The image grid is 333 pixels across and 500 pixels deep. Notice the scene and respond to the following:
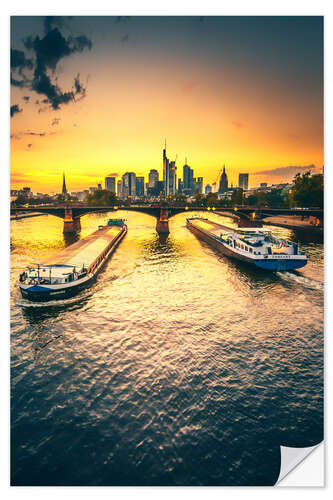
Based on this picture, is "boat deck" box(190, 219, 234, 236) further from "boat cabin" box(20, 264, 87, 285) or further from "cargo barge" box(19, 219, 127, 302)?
"boat cabin" box(20, 264, 87, 285)

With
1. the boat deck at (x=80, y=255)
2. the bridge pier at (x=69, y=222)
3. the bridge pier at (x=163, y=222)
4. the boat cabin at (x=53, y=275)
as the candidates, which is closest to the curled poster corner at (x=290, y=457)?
the boat cabin at (x=53, y=275)

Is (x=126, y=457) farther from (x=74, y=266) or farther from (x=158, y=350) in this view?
(x=74, y=266)

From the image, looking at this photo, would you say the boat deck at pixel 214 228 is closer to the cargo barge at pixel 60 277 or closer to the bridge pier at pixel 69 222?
the cargo barge at pixel 60 277

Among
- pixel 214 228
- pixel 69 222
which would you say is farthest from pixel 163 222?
pixel 69 222

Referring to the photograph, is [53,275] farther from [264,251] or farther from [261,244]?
[261,244]

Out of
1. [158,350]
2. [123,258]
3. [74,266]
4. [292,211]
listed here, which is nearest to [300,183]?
[292,211]

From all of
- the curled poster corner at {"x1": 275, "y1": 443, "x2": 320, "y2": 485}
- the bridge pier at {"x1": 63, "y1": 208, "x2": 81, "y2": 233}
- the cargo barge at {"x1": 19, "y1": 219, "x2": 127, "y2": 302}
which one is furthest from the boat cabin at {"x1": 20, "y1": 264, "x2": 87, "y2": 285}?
the bridge pier at {"x1": 63, "y1": 208, "x2": 81, "y2": 233}
